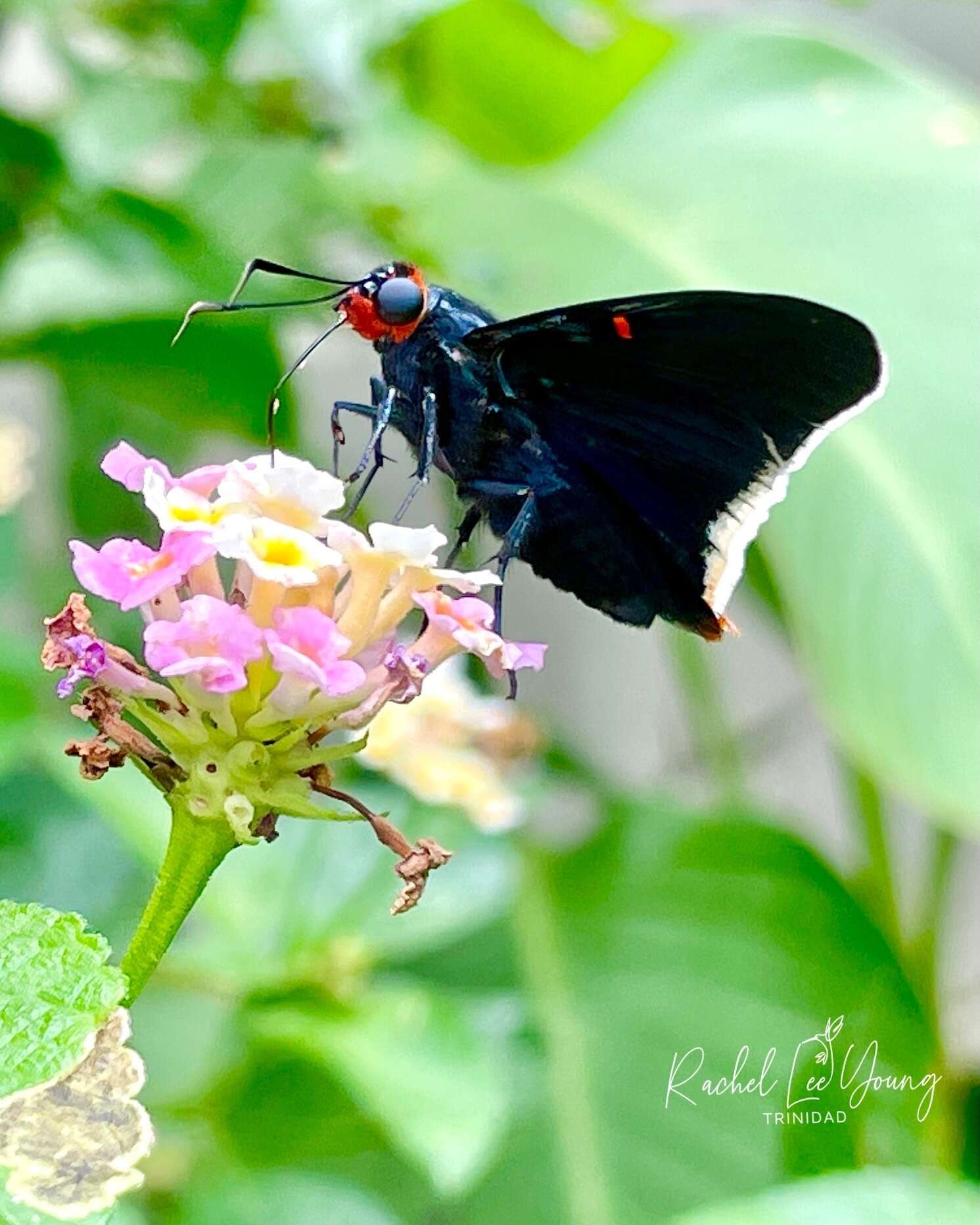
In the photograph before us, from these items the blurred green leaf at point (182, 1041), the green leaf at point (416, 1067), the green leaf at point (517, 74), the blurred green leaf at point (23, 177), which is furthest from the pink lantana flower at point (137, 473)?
the green leaf at point (517, 74)

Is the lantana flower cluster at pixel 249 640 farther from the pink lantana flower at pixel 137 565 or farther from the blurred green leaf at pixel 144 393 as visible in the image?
the blurred green leaf at pixel 144 393

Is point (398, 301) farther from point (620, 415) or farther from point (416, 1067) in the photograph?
point (416, 1067)

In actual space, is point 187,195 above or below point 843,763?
above

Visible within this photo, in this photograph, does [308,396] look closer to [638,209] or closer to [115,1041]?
[638,209]

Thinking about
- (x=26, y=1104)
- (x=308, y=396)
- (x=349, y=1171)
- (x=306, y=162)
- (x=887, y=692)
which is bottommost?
(x=349, y=1171)

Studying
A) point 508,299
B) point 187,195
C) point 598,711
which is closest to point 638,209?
→ point 508,299

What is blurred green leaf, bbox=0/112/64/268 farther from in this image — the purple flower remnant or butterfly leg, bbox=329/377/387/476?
the purple flower remnant

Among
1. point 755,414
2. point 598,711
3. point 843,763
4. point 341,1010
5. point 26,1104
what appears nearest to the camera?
point 26,1104
